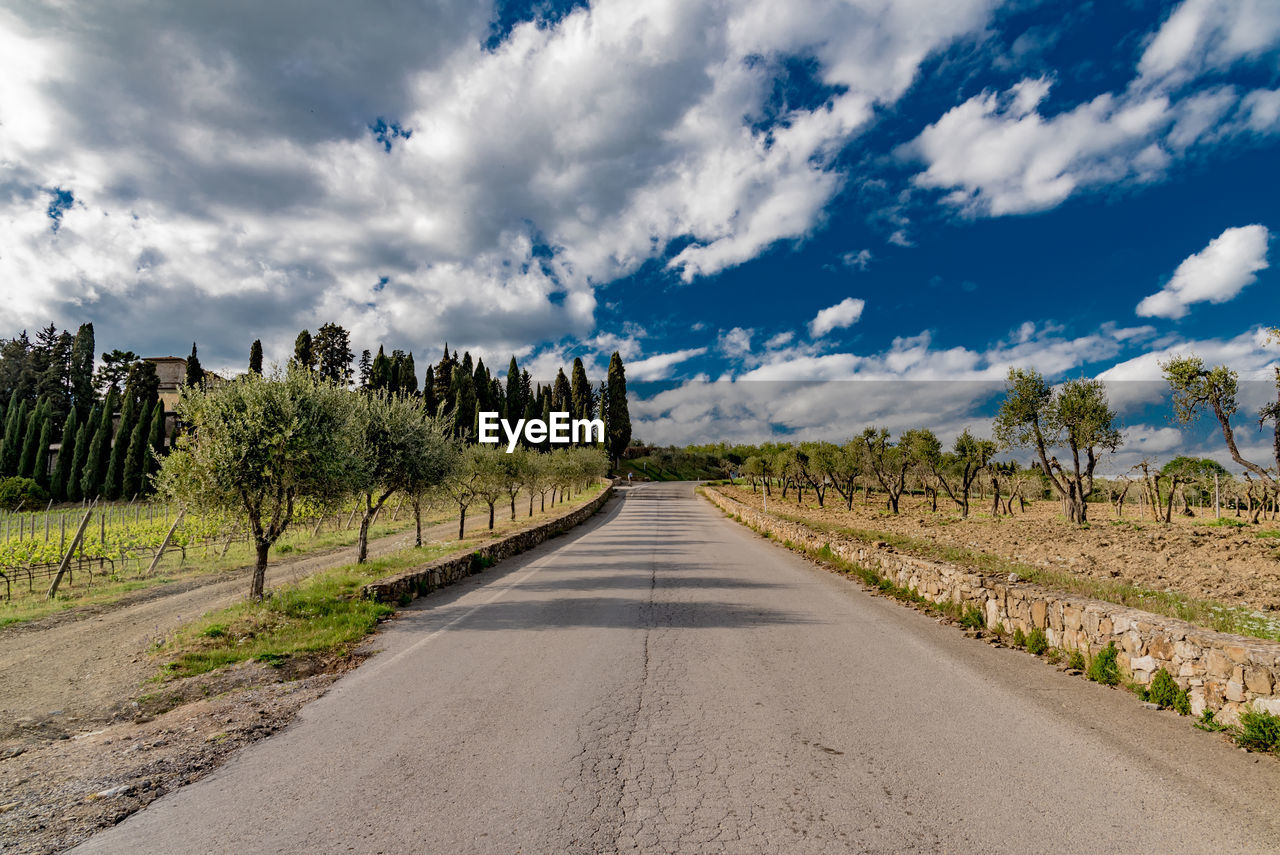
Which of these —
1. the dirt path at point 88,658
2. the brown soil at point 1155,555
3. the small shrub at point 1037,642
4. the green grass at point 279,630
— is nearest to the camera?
the dirt path at point 88,658

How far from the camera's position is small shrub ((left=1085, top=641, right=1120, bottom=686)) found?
661cm

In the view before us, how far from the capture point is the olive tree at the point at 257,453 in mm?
10930

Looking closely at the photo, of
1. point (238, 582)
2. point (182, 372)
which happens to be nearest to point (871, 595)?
point (238, 582)

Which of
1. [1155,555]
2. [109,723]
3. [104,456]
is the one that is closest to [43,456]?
[104,456]

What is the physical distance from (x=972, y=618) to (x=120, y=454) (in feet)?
216

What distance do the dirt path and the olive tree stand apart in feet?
8.03

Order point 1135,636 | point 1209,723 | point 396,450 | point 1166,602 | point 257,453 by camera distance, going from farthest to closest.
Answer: point 396,450 < point 257,453 < point 1166,602 < point 1135,636 < point 1209,723

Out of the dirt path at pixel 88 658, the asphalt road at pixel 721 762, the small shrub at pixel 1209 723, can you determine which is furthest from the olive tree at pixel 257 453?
the small shrub at pixel 1209 723

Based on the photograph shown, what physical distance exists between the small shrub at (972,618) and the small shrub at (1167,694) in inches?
124

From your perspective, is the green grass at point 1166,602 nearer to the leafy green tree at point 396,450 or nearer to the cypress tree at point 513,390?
the leafy green tree at point 396,450

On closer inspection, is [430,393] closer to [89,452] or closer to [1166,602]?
[89,452]

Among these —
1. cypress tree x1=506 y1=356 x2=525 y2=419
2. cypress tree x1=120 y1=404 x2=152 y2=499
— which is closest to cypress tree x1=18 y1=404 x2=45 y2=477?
Result: cypress tree x1=120 y1=404 x2=152 y2=499

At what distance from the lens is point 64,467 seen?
52469 mm

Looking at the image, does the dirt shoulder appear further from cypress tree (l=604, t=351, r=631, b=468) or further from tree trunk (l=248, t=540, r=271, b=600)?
cypress tree (l=604, t=351, r=631, b=468)
